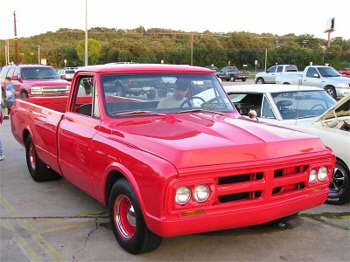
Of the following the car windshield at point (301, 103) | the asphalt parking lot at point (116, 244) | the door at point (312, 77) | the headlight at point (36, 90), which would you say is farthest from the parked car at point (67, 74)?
the asphalt parking lot at point (116, 244)

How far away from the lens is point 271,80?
2627cm

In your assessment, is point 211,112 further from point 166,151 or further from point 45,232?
point 45,232

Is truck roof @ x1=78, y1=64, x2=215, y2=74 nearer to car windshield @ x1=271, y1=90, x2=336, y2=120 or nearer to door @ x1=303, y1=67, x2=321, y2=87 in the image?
car windshield @ x1=271, y1=90, x2=336, y2=120

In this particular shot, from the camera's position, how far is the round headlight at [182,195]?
10.4 ft

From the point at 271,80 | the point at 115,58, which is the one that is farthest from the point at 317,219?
the point at 115,58

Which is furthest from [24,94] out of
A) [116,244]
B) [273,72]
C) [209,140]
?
[273,72]

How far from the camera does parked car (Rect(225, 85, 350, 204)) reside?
5.23 m

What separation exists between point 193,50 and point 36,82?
7667cm

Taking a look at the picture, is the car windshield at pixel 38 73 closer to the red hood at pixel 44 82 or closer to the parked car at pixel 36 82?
the parked car at pixel 36 82

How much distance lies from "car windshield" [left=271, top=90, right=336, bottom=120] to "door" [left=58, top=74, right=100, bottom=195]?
3255 millimetres

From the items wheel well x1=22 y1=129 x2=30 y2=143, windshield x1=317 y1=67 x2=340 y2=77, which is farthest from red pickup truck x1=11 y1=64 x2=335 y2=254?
windshield x1=317 y1=67 x2=340 y2=77

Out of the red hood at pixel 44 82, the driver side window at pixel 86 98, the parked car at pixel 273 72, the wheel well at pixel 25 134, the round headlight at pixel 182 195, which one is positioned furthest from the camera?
the parked car at pixel 273 72

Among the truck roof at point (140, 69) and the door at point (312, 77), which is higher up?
the truck roof at point (140, 69)

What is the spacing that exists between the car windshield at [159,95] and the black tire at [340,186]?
165 cm
